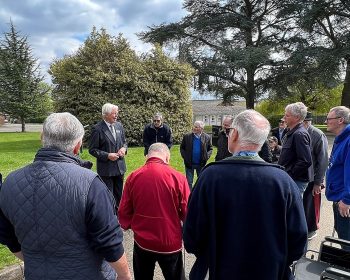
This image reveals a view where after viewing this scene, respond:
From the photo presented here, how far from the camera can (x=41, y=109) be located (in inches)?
1352

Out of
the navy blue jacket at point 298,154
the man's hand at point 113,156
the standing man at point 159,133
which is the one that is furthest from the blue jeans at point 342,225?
the standing man at point 159,133

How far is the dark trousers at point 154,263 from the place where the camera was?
310 centimetres

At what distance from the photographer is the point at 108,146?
5688 millimetres

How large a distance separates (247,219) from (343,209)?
2170 millimetres

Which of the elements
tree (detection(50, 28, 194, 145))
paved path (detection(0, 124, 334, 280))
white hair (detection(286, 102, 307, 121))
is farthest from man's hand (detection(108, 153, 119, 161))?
tree (detection(50, 28, 194, 145))

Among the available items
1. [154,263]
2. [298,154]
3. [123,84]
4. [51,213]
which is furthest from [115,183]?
[123,84]

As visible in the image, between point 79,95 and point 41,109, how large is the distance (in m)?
21.4

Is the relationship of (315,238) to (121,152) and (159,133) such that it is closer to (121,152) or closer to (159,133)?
(121,152)

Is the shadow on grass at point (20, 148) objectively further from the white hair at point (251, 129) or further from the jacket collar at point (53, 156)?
the white hair at point (251, 129)

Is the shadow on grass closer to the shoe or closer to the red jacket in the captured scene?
the shoe

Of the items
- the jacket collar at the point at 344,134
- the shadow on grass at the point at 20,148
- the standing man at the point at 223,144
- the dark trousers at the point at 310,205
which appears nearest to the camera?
the jacket collar at the point at 344,134

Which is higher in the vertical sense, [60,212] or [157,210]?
[60,212]

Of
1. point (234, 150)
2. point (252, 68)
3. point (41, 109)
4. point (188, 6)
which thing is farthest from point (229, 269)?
point (41, 109)

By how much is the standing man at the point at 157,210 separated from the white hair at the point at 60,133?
969mm
